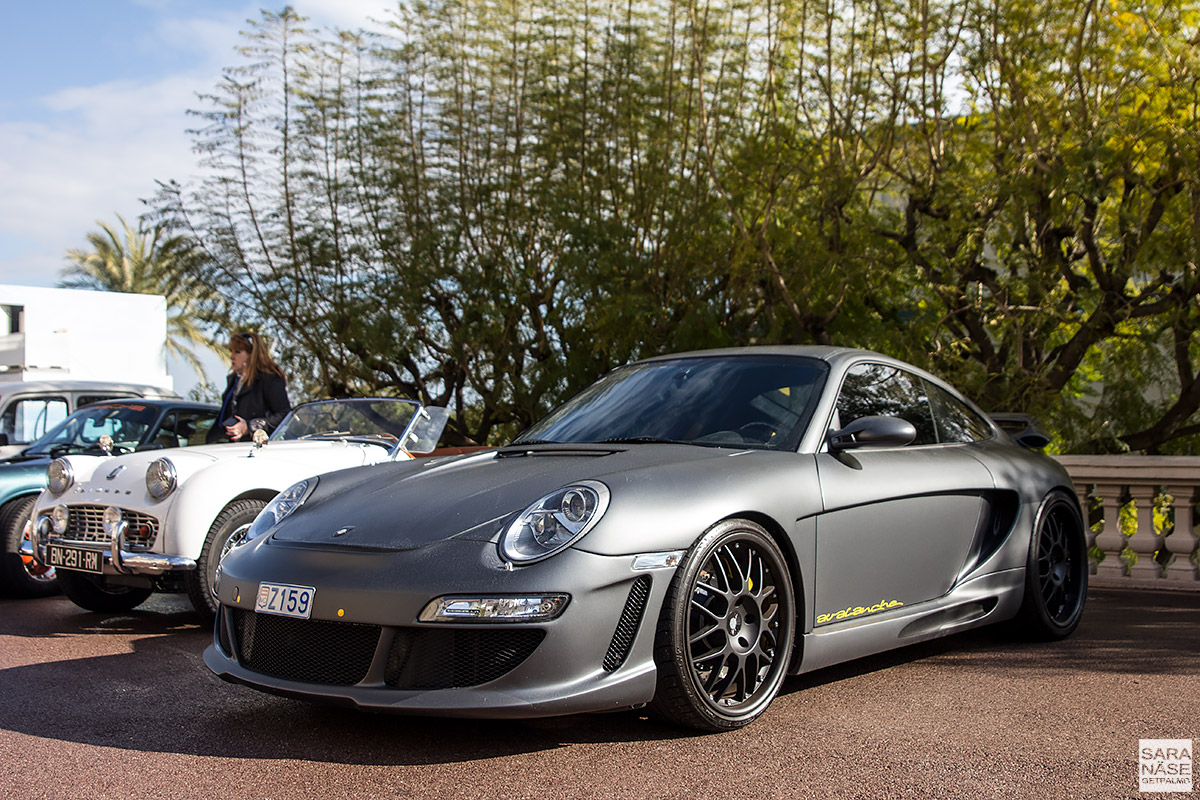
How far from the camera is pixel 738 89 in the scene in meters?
12.5

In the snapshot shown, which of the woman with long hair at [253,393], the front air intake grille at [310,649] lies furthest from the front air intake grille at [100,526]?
the front air intake grille at [310,649]

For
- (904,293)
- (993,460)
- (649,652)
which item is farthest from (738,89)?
(649,652)

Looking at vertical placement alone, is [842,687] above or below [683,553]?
below

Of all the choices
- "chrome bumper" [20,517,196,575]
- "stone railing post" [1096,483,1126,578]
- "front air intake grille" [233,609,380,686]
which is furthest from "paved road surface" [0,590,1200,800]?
"stone railing post" [1096,483,1126,578]

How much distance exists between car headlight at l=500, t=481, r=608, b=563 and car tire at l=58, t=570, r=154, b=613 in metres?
4.09

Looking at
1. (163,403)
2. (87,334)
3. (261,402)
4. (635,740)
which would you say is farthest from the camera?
(87,334)

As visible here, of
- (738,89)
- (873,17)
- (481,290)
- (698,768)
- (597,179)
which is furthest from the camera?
(481,290)

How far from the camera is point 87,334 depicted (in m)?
21.1

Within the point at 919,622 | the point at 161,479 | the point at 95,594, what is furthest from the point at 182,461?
the point at 919,622

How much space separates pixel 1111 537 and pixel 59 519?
6769mm

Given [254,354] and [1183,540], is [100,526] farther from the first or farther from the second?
[1183,540]

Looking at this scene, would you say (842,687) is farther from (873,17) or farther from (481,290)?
(481,290)

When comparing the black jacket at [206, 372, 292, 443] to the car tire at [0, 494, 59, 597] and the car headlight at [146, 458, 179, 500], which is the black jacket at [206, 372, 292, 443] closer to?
the car tire at [0, 494, 59, 597]

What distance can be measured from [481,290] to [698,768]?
38.4 feet
